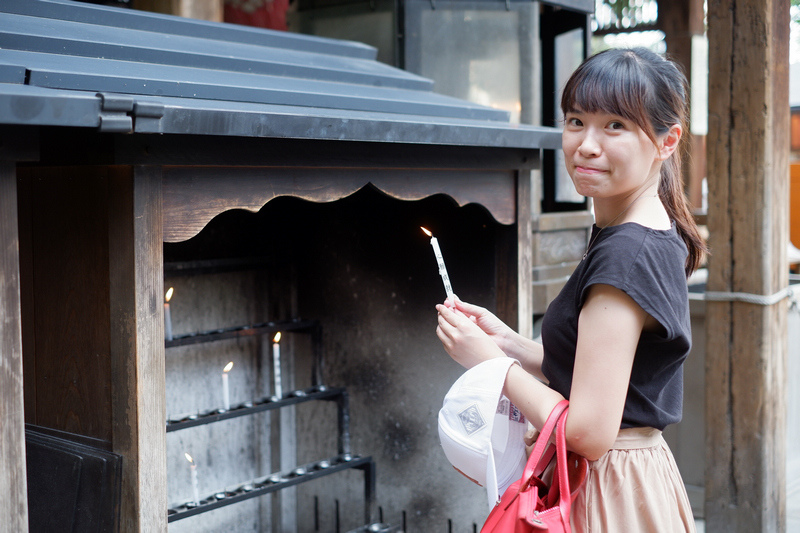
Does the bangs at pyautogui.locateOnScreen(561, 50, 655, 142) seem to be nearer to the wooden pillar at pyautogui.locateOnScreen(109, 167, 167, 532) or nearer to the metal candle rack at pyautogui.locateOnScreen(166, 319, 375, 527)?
the wooden pillar at pyautogui.locateOnScreen(109, 167, 167, 532)

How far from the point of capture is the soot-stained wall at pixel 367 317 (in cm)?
325

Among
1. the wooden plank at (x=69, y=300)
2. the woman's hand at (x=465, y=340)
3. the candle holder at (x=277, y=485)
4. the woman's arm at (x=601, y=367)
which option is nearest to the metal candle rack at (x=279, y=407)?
the candle holder at (x=277, y=485)

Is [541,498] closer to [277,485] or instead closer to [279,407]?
[277,485]

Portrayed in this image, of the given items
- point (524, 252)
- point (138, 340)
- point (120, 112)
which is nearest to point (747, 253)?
point (524, 252)

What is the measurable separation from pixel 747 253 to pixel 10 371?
2857 millimetres

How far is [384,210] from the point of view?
3371 mm

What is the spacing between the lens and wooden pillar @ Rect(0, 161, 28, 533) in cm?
162

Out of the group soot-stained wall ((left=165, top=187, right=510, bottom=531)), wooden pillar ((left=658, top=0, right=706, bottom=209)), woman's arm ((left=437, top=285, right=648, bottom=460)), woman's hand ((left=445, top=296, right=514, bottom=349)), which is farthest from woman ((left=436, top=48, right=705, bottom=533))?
wooden pillar ((left=658, top=0, right=706, bottom=209))

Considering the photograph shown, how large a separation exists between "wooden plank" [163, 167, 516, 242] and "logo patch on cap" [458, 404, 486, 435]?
80 centimetres

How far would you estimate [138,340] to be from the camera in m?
1.88

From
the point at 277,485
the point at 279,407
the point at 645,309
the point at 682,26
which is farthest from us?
the point at 682,26

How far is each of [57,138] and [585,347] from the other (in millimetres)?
1367

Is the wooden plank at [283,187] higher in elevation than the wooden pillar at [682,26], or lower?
lower

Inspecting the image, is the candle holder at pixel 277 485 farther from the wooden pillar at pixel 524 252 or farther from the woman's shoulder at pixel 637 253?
the woman's shoulder at pixel 637 253
